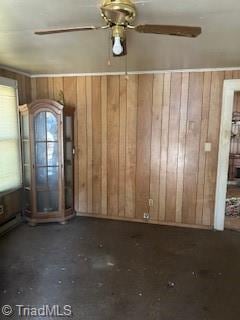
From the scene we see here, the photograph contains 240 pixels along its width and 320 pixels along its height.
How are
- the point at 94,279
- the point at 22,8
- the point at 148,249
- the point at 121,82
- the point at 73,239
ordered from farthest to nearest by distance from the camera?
the point at 121,82, the point at 73,239, the point at 148,249, the point at 94,279, the point at 22,8

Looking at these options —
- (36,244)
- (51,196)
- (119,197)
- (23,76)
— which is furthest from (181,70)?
(36,244)

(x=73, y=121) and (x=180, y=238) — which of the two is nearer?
(x=180, y=238)

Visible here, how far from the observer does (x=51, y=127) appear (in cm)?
378

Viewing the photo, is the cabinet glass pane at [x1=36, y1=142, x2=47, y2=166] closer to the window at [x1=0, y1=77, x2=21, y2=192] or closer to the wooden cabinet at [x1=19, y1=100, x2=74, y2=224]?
the wooden cabinet at [x1=19, y1=100, x2=74, y2=224]

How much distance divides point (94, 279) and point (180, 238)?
55.0 inches

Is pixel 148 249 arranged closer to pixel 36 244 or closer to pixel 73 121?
pixel 36 244

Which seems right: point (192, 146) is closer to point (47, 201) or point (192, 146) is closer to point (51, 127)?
point (51, 127)

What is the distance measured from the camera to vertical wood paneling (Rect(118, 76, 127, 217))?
3828mm

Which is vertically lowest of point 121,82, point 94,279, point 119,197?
point 94,279

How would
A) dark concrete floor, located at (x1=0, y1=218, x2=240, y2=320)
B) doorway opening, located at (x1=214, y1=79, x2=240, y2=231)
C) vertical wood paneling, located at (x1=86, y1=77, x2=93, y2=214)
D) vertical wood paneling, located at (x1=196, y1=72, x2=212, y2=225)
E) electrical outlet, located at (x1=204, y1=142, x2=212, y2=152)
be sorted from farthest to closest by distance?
vertical wood paneling, located at (x1=86, y1=77, x2=93, y2=214) → electrical outlet, located at (x1=204, y1=142, x2=212, y2=152) → vertical wood paneling, located at (x1=196, y1=72, x2=212, y2=225) → doorway opening, located at (x1=214, y1=79, x2=240, y2=231) → dark concrete floor, located at (x1=0, y1=218, x2=240, y2=320)

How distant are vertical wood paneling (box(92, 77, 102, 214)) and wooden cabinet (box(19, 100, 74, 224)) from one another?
0.36 m

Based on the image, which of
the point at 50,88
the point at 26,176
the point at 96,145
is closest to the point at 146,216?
the point at 96,145

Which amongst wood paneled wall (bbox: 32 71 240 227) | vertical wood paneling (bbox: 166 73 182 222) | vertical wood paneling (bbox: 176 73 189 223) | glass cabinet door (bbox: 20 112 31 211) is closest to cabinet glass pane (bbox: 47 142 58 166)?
glass cabinet door (bbox: 20 112 31 211)

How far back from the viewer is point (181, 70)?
3.56m
